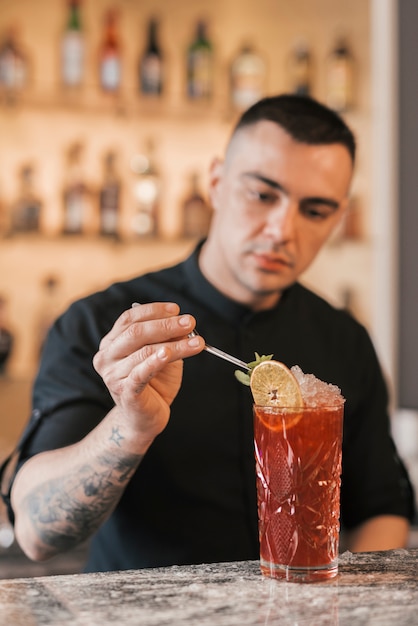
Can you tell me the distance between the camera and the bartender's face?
1.69 metres

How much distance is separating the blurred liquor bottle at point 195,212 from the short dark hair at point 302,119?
5.11 ft

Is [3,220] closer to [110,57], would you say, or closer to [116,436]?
[110,57]

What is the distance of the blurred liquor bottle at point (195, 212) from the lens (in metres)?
3.37

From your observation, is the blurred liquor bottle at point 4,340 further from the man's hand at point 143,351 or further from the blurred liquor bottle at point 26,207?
the man's hand at point 143,351

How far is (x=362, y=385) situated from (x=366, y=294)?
170 cm

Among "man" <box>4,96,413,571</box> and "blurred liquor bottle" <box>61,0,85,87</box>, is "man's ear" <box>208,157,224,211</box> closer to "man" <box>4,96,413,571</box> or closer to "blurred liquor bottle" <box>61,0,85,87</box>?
"man" <box>4,96,413,571</box>

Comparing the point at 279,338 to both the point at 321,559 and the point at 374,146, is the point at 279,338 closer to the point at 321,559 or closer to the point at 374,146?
the point at 321,559

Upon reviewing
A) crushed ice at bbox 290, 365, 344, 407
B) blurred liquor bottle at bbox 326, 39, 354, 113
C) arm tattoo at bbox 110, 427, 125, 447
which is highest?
blurred liquor bottle at bbox 326, 39, 354, 113

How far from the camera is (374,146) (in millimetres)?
3381

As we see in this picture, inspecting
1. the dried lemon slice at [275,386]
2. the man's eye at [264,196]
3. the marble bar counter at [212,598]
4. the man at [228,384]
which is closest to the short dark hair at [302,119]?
the man at [228,384]

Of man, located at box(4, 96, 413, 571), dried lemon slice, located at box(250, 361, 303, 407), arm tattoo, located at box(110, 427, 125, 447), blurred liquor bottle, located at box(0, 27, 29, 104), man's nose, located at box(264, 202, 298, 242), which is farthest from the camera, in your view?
blurred liquor bottle, located at box(0, 27, 29, 104)

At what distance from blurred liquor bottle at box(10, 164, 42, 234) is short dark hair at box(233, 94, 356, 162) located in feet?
5.07

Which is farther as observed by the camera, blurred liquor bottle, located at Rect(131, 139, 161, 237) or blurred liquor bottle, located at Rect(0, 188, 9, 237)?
blurred liquor bottle, located at Rect(131, 139, 161, 237)

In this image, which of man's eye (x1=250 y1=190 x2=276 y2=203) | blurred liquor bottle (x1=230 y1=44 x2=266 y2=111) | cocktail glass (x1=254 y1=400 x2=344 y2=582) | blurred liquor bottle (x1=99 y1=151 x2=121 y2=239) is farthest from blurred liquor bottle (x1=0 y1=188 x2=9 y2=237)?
cocktail glass (x1=254 y1=400 x2=344 y2=582)
